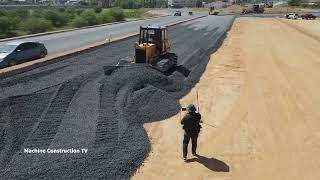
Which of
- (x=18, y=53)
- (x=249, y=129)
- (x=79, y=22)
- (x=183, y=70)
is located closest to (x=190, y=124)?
(x=249, y=129)

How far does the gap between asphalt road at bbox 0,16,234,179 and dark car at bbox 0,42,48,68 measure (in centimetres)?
277

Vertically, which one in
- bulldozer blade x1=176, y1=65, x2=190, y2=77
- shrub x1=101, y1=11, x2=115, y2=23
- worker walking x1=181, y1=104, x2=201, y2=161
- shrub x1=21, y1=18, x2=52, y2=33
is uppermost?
worker walking x1=181, y1=104, x2=201, y2=161

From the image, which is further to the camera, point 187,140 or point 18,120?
point 18,120

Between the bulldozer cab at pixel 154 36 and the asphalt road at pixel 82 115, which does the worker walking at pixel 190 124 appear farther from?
the bulldozer cab at pixel 154 36

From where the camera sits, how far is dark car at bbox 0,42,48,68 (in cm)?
2358

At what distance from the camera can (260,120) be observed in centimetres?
1633

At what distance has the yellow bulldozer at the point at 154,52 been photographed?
22.8 metres

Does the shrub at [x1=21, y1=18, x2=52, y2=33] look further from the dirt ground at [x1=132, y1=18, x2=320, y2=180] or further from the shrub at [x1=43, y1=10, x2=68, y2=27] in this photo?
the dirt ground at [x1=132, y1=18, x2=320, y2=180]

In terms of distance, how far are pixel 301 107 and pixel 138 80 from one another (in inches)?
283

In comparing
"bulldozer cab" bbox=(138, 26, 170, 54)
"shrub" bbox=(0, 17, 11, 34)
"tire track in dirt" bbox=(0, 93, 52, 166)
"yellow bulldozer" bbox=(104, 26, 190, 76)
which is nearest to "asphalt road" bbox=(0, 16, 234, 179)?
"tire track in dirt" bbox=(0, 93, 52, 166)

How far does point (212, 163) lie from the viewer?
12.2m

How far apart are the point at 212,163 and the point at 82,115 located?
4994 mm

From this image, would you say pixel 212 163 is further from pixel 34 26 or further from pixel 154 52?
pixel 34 26

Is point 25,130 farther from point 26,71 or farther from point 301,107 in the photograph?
point 301,107
